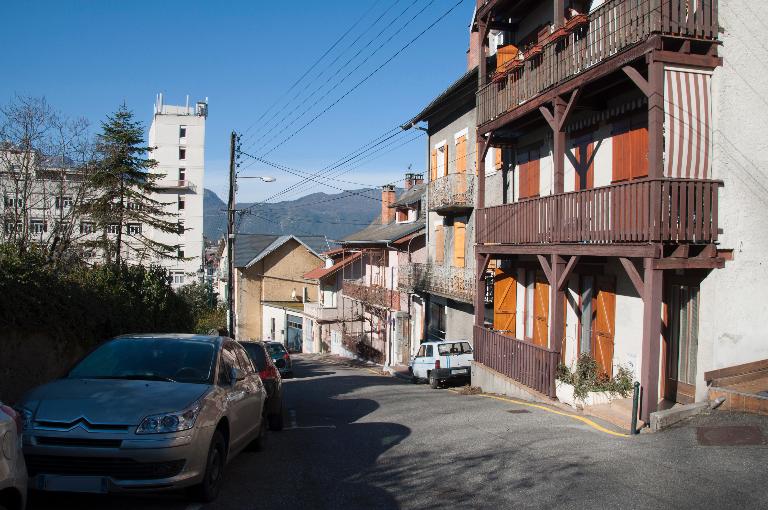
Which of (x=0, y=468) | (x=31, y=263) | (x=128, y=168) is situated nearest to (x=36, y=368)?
(x=31, y=263)

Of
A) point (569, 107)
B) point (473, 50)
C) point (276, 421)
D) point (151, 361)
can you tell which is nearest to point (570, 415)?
point (276, 421)

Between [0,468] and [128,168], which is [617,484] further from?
[128,168]

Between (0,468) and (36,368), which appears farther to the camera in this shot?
(36,368)

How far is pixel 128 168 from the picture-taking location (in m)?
28.4

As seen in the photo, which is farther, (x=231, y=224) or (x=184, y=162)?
(x=184, y=162)

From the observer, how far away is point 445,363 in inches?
852

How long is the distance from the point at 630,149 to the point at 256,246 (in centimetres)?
4821

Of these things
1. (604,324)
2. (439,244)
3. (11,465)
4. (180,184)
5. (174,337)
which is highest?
(180,184)

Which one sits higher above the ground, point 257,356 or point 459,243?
point 459,243

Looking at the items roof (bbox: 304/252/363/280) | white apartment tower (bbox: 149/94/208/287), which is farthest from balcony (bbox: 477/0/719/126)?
white apartment tower (bbox: 149/94/208/287)

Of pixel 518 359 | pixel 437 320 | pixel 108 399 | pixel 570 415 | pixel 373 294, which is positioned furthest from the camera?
pixel 373 294

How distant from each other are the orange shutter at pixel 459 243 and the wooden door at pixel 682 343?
39.6 ft

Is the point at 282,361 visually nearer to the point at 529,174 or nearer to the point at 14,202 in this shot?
the point at 14,202

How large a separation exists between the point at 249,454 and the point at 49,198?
45.4 ft
